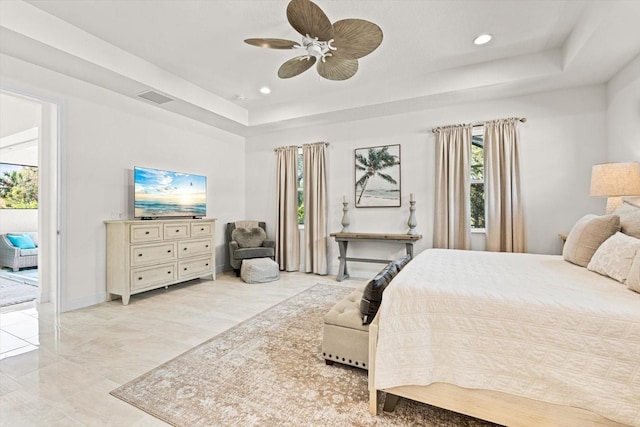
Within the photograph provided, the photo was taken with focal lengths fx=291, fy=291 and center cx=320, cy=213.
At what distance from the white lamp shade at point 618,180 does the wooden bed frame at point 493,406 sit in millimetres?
2388

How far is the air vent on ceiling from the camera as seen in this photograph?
3766mm

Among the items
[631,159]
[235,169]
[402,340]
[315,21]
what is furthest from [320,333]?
[235,169]

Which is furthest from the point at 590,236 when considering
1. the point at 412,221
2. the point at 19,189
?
the point at 19,189

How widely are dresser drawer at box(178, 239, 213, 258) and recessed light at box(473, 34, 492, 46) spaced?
4.41 m

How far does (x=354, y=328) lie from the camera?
1942mm

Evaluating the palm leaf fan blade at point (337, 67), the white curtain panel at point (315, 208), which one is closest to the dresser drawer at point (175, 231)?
the white curtain panel at point (315, 208)

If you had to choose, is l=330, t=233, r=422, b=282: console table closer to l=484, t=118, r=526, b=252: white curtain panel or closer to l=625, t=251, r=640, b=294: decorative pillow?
l=484, t=118, r=526, b=252: white curtain panel

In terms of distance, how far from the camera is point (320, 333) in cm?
263

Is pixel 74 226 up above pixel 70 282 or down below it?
above

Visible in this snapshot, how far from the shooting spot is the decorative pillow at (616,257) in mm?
1637

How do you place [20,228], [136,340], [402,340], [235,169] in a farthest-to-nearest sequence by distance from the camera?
[20,228], [235,169], [136,340], [402,340]

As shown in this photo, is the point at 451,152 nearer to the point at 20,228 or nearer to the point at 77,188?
the point at 77,188

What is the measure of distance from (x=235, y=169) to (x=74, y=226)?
2.89m

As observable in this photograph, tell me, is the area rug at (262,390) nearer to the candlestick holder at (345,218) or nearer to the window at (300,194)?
the candlestick holder at (345,218)
